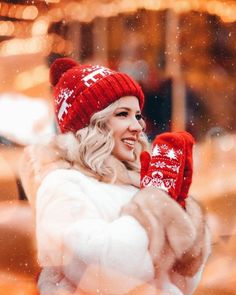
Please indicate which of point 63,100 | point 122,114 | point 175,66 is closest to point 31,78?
point 63,100

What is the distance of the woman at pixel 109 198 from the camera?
1.11 meters

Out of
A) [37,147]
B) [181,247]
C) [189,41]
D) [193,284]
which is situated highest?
[189,41]

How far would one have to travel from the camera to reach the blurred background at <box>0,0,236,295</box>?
1214 millimetres

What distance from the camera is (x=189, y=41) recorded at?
1.34 metres

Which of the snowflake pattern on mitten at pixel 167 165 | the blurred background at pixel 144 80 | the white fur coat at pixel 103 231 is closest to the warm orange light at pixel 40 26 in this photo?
the blurred background at pixel 144 80

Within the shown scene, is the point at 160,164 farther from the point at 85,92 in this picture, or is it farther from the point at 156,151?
the point at 85,92

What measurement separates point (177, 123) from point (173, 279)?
323mm

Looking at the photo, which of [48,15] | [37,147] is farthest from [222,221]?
[48,15]

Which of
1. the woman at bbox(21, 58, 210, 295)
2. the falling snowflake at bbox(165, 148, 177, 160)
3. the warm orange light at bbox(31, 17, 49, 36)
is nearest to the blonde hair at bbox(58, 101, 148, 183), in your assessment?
the woman at bbox(21, 58, 210, 295)

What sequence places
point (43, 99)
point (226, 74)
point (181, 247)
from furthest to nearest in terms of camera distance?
point (226, 74)
point (43, 99)
point (181, 247)

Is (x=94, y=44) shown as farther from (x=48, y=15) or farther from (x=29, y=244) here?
(x=29, y=244)

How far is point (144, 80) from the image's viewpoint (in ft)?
4.20

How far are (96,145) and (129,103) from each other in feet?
0.33

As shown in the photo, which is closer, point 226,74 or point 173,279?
point 173,279
